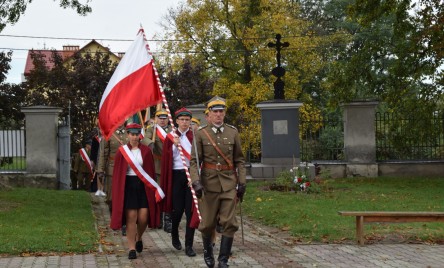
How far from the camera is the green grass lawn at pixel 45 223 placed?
9.97 metres

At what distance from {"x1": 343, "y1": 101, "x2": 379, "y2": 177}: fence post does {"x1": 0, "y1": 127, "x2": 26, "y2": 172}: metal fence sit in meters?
9.69

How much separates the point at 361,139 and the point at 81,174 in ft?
28.6

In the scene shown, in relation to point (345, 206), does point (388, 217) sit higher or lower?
→ higher

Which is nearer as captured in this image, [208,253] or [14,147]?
[208,253]

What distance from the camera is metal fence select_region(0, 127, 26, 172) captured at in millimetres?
21766

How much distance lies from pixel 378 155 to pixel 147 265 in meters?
15.1

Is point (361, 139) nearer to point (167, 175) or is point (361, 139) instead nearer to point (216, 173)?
point (167, 175)

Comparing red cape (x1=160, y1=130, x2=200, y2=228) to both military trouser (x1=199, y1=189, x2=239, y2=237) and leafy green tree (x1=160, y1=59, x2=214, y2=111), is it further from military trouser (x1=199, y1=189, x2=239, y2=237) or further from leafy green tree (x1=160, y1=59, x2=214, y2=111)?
leafy green tree (x1=160, y1=59, x2=214, y2=111)

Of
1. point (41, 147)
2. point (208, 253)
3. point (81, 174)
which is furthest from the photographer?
point (81, 174)

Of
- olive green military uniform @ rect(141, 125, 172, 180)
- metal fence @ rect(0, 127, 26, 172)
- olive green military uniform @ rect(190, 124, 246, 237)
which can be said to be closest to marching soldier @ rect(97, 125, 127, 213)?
olive green military uniform @ rect(141, 125, 172, 180)

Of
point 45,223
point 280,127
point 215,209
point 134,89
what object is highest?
point 134,89

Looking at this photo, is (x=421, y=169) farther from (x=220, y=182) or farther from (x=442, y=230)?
(x=220, y=182)

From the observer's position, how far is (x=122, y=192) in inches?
378

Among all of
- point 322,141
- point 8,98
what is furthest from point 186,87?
point 322,141
